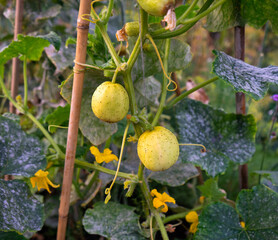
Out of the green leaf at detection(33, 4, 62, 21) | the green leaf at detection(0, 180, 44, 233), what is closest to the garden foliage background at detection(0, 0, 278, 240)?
the green leaf at detection(0, 180, 44, 233)

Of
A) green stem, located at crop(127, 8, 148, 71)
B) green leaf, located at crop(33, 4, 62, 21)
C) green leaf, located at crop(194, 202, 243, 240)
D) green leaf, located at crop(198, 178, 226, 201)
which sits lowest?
green leaf, located at crop(194, 202, 243, 240)

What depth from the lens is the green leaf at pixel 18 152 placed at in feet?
2.08

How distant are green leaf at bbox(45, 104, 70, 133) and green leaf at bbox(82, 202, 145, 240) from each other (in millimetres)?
248

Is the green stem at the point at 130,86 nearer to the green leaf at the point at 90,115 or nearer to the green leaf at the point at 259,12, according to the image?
the green leaf at the point at 90,115

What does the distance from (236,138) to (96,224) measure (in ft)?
1.45

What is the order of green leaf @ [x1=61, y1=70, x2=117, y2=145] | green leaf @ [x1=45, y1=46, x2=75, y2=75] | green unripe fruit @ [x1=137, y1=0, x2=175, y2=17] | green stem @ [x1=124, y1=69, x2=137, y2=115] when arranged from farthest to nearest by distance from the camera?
green leaf @ [x1=45, y1=46, x2=75, y2=75] → green leaf @ [x1=61, y1=70, x2=117, y2=145] → green stem @ [x1=124, y1=69, x2=137, y2=115] → green unripe fruit @ [x1=137, y1=0, x2=175, y2=17]

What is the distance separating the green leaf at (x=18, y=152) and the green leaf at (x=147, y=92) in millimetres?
283

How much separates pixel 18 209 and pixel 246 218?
52 cm

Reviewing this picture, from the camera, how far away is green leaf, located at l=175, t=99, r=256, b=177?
29.1 inches

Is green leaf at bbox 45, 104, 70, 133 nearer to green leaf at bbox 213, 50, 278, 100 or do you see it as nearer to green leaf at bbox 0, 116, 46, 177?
green leaf at bbox 0, 116, 46, 177

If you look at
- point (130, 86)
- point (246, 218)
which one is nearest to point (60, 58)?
point (130, 86)

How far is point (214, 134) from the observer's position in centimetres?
82

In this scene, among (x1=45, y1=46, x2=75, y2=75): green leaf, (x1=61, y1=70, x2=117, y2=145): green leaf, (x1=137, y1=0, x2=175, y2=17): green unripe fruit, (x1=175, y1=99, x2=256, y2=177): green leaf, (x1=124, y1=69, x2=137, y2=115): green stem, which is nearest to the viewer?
(x1=137, y1=0, x2=175, y2=17): green unripe fruit

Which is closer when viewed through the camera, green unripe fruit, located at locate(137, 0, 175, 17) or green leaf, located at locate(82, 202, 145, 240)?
green unripe fruit, located at locate(137, 0, 175, 17)
